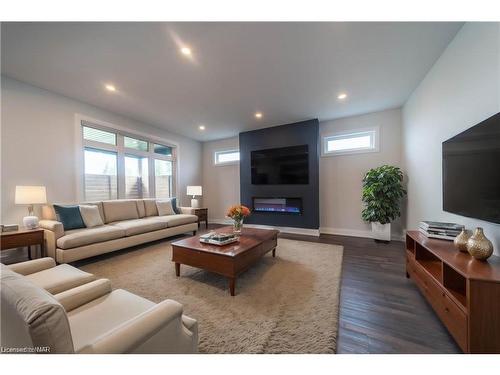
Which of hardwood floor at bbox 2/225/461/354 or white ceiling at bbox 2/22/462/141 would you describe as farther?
white ceiling at bbox 2/22/462/141

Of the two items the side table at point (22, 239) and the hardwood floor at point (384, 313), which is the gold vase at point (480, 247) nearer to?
the hardwood floor at point (384, 313)

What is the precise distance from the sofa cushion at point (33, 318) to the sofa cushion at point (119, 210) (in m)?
3.36

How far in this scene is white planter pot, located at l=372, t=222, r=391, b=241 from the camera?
373cm

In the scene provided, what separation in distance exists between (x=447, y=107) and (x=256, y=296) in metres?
3.09

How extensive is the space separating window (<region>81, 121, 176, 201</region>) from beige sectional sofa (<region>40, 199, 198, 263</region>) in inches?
20.7

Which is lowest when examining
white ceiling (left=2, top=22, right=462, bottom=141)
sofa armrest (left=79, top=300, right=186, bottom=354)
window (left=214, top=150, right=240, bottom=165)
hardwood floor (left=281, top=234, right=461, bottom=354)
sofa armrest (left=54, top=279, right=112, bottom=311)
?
hardwood floor (left=281, top=234, right=461, bottom=354)

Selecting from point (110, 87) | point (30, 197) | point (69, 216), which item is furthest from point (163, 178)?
point (30, 197)

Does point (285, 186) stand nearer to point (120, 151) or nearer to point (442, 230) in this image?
point (442, 230)

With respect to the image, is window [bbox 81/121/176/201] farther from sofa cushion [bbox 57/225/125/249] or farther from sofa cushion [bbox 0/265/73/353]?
sofa cushion [bbox 0/265/73/353]

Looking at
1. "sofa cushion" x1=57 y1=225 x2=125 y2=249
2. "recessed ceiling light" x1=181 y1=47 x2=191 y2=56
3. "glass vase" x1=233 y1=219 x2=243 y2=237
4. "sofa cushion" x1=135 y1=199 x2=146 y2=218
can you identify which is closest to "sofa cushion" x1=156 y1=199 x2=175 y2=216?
"sofa cushion" x1=135 y1=199 x2=146 y2=218

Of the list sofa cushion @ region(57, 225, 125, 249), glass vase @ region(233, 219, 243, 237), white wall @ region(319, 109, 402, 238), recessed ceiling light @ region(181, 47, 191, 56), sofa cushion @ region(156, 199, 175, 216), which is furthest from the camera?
sofa cushion @ region(156, 199, 175, 216)

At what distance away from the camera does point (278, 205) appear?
16.3 ft

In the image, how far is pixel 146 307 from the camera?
3.76 feet
